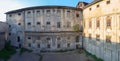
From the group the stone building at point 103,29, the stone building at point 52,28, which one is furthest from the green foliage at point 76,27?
the stone building at point 103,29

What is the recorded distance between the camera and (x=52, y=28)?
1310 inches

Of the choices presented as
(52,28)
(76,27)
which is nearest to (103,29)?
(76,27)

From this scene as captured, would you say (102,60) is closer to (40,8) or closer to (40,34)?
(40,34)

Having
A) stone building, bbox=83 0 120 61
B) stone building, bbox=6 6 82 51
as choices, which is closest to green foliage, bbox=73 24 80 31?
stone building, bbox=6 6 82 51

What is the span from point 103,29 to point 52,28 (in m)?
12.4

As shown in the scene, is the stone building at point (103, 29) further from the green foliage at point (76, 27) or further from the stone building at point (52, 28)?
the stone building at point (52, 28)

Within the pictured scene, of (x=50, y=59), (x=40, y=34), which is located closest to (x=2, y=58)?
(x=50, y=59)

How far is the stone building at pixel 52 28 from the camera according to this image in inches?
1305

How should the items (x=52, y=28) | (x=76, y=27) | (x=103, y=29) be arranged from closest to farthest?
(x=103, y=29)
(x=52, y=28)
(x=76, y=27)

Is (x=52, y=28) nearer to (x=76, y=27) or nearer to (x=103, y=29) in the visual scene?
(x=76, y=27)

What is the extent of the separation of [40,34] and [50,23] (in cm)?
303

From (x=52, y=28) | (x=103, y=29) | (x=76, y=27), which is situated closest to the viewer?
(x=103, y=29)

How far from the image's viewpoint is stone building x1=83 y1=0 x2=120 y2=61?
66.6ft

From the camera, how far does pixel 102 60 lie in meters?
23.8
